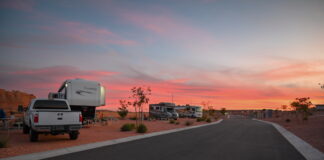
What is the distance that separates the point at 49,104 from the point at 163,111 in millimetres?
32829

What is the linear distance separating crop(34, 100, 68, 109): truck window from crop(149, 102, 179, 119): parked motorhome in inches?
1258

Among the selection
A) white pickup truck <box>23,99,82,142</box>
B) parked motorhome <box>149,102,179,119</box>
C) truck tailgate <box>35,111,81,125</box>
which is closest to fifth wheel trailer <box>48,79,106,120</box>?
white pickup truck <box>23,99,82,142</box>

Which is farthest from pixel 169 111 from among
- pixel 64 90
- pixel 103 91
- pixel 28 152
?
pixel 28 152

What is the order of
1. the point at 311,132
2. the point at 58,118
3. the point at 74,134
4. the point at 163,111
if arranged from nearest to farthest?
the point at 58,118
the point at 74,134
the point at 311,132
the point at 163,111

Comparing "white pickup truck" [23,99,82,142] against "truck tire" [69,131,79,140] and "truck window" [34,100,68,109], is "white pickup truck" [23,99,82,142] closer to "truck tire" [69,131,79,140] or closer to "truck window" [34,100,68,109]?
"truck tire" [69,131,79,140]

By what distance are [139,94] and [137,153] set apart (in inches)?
779

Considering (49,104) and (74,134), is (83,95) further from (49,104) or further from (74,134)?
(74,134)

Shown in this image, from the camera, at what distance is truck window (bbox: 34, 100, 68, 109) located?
14.7m

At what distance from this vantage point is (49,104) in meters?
15.1

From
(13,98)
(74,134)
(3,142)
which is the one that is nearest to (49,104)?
(74,134)

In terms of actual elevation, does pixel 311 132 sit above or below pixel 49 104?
below

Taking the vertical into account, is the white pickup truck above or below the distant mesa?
below

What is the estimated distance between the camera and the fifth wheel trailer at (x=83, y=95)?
22219 millimetres

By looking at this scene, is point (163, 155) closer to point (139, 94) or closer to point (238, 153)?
point (238, 153)
